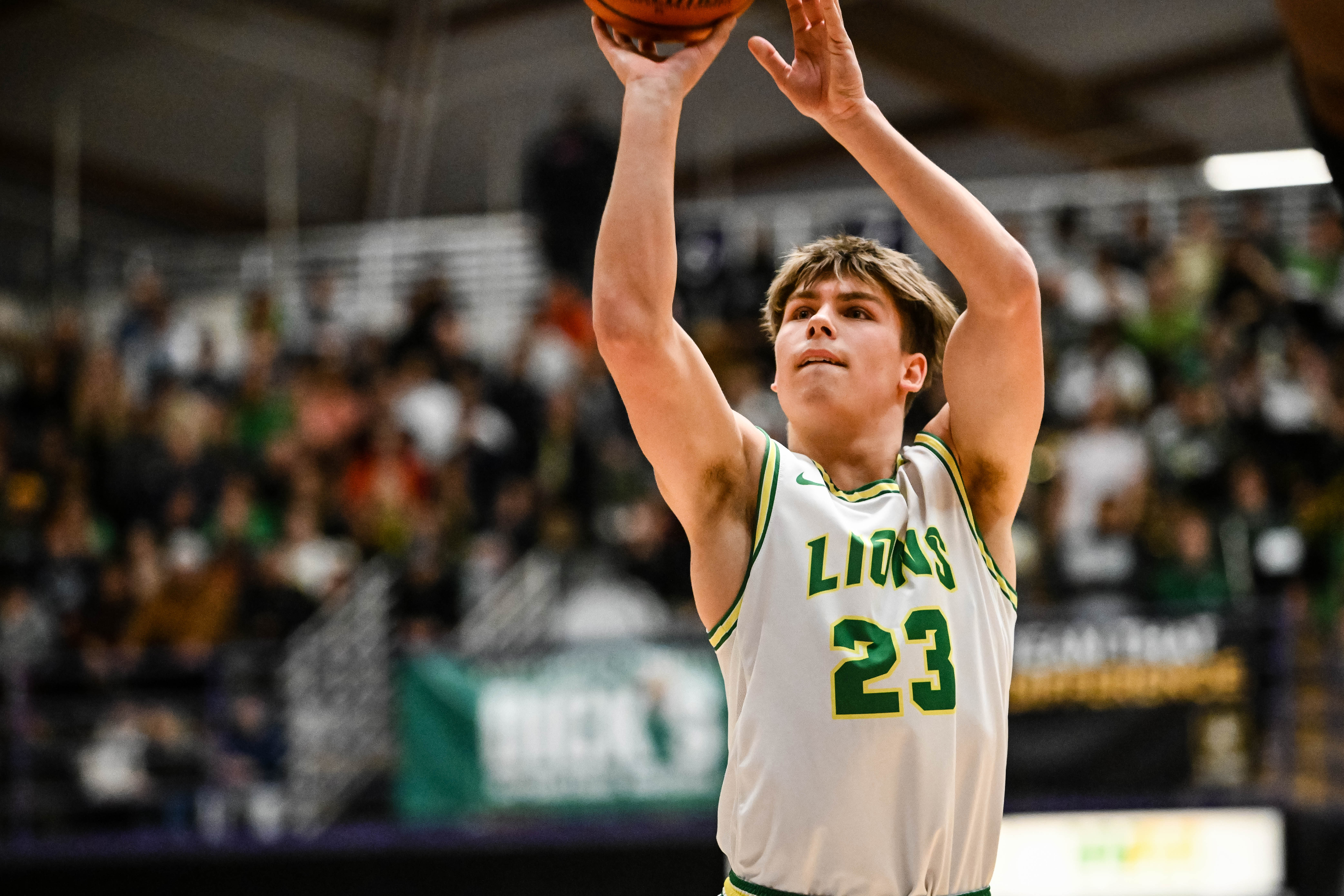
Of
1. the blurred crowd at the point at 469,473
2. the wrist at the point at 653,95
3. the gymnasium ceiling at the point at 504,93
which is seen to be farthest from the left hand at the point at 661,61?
the gymnasium ceiling at the point at 504,93

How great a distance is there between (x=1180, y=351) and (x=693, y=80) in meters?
9.33

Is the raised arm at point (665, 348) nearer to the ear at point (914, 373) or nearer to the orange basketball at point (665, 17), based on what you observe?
the orange basketball at point (665, 17)

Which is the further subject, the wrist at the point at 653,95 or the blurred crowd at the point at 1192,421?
the blurred crowd at the point at 1192,421

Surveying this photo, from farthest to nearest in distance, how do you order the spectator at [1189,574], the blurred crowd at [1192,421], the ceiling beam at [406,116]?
the ceiling beam at [406,116], the blurred crowd at [1192,421], the spectator at [1189,574]

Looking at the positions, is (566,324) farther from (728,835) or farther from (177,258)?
(728,835)

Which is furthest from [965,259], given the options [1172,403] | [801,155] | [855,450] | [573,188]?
[801,155]

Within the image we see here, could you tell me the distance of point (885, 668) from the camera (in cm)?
270

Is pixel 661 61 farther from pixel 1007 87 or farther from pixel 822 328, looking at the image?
pixel 1007 87

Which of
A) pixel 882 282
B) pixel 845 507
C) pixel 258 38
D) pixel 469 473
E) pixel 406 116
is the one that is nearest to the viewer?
pixel 845 507

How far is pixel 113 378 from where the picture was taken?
42.0 feet

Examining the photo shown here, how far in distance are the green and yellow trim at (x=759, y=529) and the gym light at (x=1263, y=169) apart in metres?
13.5

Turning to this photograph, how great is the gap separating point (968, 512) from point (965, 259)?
524 millimetres

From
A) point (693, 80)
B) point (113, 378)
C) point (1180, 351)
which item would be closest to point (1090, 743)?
point (1180, 351)

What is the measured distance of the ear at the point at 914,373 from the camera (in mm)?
3053
